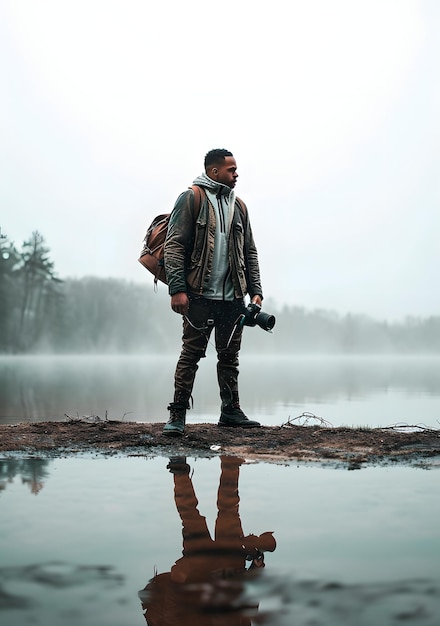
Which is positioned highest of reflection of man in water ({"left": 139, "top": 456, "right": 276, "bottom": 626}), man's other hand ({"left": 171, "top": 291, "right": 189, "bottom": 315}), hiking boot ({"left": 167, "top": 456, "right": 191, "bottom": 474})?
man's other hand ({"left": 171, "top": 291, "right": 189, "bottom": 315})

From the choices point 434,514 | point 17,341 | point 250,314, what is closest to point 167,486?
point 434,514

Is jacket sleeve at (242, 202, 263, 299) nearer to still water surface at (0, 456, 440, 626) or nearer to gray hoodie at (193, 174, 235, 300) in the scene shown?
gray hoodie at (193, 174, 235, 300)

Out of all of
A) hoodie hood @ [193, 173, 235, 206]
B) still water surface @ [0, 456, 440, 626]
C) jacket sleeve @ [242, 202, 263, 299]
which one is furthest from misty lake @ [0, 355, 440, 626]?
hoodie hood @ [193, 173, 235, 206]

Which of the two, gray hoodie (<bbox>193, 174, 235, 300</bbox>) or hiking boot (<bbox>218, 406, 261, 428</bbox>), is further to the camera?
hiking boot (<bbox>218, 406, 261, 428</bbox>)

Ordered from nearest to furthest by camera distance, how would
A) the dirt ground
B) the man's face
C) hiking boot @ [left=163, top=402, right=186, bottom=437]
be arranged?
the dirt ground, hiking boot @ [left=163, top=402, right=186, bottom=437], the man's face

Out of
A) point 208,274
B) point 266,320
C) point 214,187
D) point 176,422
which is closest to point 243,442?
point 176,422

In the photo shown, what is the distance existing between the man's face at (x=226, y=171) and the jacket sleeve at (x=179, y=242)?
0.29 meters

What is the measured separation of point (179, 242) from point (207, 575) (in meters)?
3.70

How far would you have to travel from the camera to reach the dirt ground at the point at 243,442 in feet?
14.4

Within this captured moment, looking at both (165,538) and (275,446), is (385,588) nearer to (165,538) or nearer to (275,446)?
(165,538)

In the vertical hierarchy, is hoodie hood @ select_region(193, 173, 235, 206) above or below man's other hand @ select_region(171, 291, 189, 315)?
above

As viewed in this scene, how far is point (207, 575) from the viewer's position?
208 cm

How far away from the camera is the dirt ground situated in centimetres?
440

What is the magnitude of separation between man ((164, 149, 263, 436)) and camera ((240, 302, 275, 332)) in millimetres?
86
